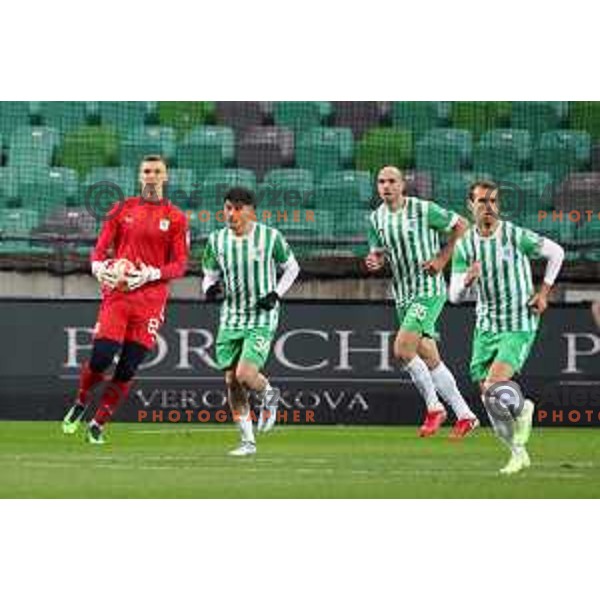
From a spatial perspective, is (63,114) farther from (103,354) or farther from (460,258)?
(460,258)

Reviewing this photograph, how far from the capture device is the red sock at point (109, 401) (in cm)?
1102

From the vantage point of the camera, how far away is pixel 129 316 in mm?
10969

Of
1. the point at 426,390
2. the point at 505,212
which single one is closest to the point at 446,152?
the point at 505,212

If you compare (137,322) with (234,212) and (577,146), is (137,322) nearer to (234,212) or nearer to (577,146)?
(234,212)

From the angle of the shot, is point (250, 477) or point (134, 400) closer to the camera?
point (250, 477)

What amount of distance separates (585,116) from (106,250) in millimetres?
2118

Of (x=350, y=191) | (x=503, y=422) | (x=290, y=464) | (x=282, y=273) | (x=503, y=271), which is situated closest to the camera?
(x=503, y=422)

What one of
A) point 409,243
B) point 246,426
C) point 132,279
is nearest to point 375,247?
point 409,243

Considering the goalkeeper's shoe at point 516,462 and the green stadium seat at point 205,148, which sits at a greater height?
the green stadium seat at point 205,148

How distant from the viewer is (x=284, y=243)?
11000 mm

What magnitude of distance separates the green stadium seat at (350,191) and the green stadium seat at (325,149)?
0.06 metres

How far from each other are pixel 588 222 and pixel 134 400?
2127 mm

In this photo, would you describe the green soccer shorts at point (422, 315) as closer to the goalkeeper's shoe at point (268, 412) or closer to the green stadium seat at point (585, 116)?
the goalkeeper's shoe at point (268, 412)

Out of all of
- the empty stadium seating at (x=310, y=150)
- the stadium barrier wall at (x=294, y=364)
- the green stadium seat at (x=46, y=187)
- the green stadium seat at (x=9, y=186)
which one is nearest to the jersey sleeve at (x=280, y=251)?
the empty stadium seating at (x=310, y=150)
